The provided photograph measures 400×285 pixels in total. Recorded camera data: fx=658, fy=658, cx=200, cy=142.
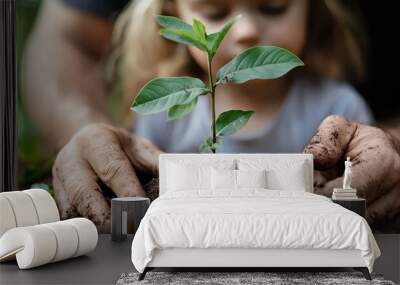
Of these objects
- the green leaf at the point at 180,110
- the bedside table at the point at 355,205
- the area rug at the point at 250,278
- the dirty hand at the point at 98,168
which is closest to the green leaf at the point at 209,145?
the green leaf at the point at 180,110

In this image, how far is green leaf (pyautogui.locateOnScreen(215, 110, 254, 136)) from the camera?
6652mm

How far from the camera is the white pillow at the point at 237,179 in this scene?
229 inches

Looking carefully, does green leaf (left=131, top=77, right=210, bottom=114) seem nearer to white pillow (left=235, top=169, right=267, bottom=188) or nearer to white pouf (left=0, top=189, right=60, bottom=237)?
white pillow (left=235, top=169, right=267, bottom=188)

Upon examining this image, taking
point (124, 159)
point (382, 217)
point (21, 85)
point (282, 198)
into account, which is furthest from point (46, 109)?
point (382, 217)

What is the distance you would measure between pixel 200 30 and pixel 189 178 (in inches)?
58.6

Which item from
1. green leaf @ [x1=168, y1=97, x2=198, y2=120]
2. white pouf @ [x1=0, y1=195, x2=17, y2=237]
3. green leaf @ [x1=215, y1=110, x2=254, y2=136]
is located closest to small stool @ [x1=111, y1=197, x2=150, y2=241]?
green leaf @ [x1=168, y1=97, x2=198, y2=120]

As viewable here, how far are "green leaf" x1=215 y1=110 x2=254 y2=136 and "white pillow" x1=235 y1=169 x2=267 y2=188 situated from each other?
845 mm

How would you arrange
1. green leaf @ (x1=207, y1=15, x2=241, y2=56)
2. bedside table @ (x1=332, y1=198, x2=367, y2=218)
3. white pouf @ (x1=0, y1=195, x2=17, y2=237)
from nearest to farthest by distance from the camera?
white pouf @ (x1=0, y1=195, x2=17, y2=237) → bedside table @ (x1=332, y1=198, x2=367, y2=218) → green leaf @ (x1=207, y1=15, x2=241, y2=56)

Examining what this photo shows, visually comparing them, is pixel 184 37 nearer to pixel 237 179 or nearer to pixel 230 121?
pixel 230 121

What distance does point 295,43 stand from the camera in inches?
269

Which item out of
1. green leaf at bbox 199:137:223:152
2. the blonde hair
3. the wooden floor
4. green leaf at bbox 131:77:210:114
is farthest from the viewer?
the blonde hair

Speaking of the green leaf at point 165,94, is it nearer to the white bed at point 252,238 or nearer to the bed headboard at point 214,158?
the bed headboard at point 214,158

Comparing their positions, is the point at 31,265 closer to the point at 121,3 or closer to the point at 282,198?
the point at 282,198

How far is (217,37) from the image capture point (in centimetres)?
641
